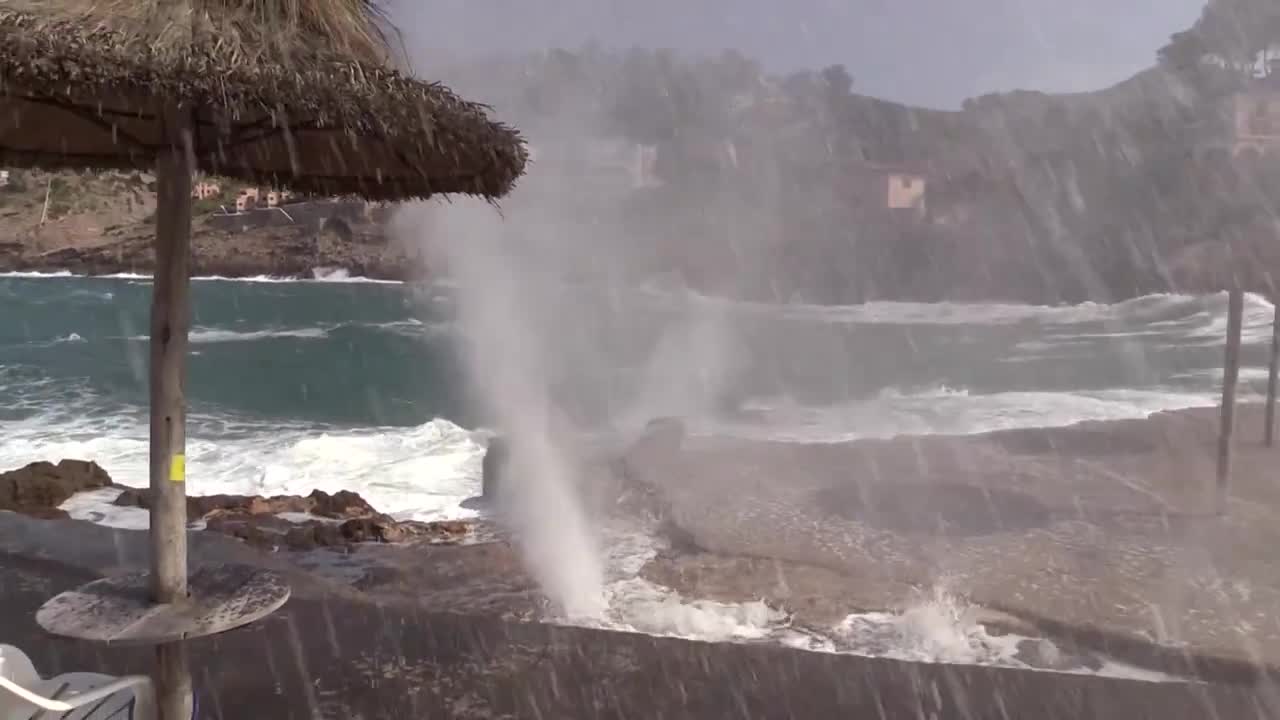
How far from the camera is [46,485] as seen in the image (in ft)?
32.1

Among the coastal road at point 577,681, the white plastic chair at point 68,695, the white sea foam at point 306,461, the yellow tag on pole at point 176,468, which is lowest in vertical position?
the white sea foam at point 306,461

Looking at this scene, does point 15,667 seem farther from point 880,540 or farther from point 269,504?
point 269,504

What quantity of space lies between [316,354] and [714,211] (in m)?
23.9

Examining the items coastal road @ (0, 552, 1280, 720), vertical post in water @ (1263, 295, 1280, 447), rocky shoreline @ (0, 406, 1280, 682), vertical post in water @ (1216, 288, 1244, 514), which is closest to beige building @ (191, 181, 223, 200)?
coastal road @ (0, 552, 1280, 720)

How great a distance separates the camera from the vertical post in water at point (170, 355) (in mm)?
2646

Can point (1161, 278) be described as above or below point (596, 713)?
above

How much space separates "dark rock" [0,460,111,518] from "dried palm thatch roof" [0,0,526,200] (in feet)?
21.7

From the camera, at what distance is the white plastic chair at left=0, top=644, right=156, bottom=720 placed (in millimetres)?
2326

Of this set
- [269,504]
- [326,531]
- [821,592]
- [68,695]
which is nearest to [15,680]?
[68,695]

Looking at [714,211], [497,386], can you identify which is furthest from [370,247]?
[497,386]

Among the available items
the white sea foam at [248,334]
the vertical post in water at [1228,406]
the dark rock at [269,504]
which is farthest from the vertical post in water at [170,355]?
the white sea foam at [248,334]

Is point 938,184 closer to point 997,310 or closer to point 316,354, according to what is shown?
point 997,310

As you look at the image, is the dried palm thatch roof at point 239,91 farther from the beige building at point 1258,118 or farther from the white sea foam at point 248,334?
the white sea foam at point 248,334

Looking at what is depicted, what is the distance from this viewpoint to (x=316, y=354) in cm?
4019
